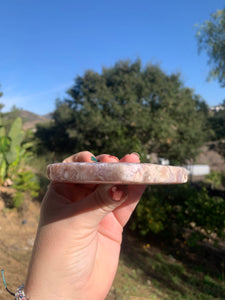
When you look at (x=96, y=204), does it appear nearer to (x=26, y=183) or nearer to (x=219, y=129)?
(x=26, y=183)

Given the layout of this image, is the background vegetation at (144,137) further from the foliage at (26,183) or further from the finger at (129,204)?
the finger at (129,204)

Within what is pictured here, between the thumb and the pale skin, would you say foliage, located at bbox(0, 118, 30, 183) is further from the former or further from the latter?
the thumb

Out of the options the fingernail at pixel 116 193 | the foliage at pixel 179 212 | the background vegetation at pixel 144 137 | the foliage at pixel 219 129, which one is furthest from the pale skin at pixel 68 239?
the foliage at pixel 219 129

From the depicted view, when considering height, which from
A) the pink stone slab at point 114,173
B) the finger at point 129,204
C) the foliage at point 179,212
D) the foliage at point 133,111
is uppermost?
the foliage at point 133,111

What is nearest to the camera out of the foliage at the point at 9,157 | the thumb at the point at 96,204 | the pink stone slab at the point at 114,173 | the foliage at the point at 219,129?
the pink stone slab at the point at 114,173

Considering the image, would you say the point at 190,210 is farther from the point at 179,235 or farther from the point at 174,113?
the point at 174,113

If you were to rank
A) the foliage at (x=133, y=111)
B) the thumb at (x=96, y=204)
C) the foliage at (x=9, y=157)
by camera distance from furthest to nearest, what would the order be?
1. the foliage at (x=133, y=111)
2. the foliage at (x=9, y=157)
3. the thumb at (x=96, y=204)
